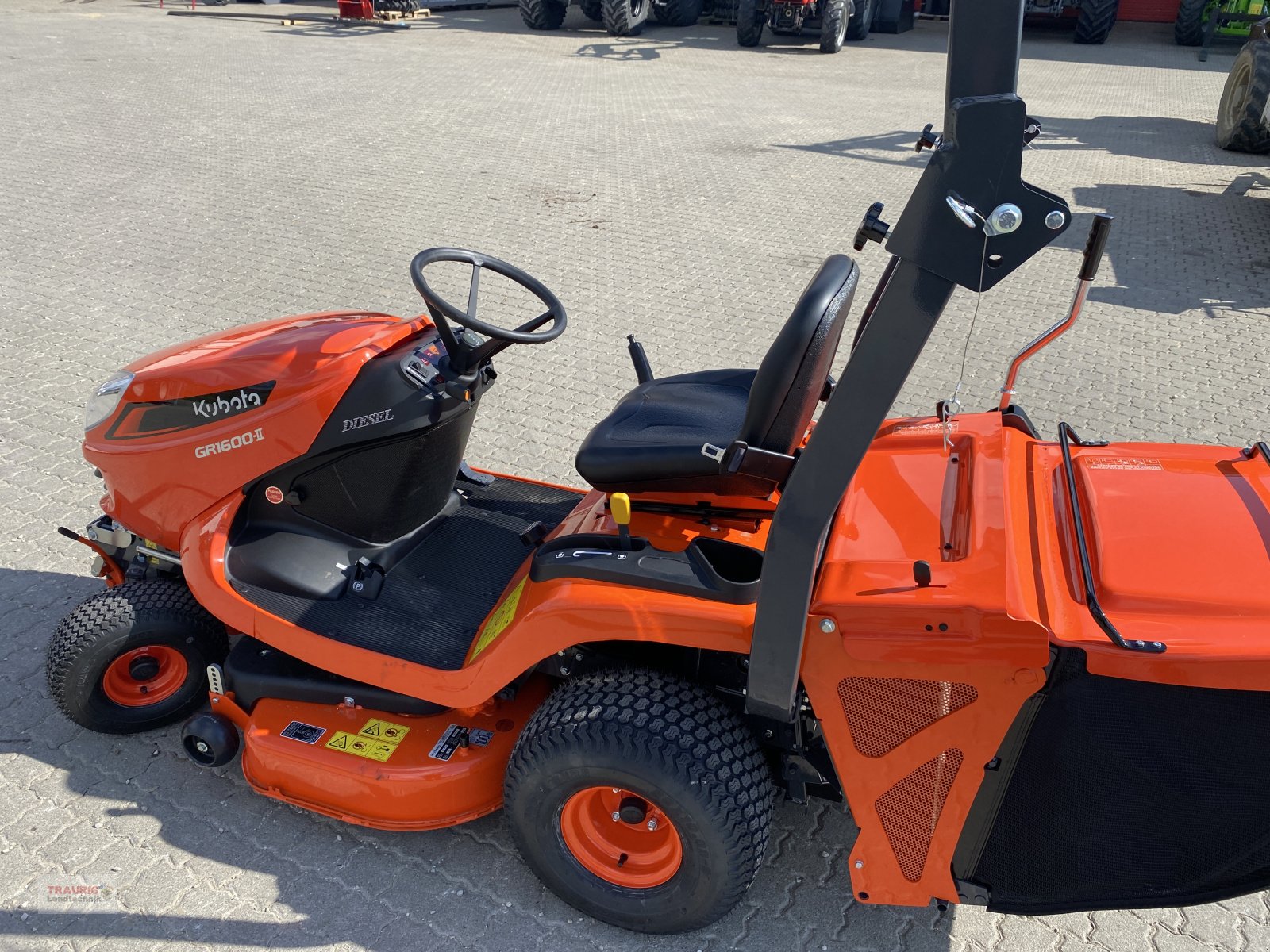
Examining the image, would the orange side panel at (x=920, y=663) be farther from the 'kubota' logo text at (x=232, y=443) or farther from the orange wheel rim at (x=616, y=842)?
the 'kubota' logo text at (x=232, y=443)

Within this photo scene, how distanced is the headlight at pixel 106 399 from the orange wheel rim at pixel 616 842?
5.34 ft

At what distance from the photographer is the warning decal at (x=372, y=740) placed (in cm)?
248

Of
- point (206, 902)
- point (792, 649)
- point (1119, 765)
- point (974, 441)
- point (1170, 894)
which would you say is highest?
point (974, 441)

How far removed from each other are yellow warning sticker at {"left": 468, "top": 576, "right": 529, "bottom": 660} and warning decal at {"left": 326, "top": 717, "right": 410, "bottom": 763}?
12.9 inches

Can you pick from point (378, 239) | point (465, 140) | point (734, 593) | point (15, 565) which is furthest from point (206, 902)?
point (465, 140)

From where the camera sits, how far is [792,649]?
1891 millimetres

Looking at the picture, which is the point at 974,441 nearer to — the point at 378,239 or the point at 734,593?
the point at 734,593

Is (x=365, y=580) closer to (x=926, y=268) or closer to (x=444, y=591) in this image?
(x=444, y=591)

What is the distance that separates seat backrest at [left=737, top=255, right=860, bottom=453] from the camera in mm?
2219

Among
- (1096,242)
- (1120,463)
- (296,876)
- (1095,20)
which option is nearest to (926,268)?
(1096,242)

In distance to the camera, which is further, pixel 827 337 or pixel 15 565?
pixel 15 565

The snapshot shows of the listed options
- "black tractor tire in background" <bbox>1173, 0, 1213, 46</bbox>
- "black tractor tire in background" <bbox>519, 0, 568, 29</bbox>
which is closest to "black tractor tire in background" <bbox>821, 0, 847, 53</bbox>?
"black tractor tire in background" <bbox>519, 0, 568, 29</bbox>

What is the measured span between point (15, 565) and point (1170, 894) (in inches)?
147

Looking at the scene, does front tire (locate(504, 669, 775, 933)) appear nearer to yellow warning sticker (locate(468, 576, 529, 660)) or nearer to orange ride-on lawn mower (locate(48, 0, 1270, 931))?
orange ride-on lawn mower (locate(48, 0, 1270, 931))
